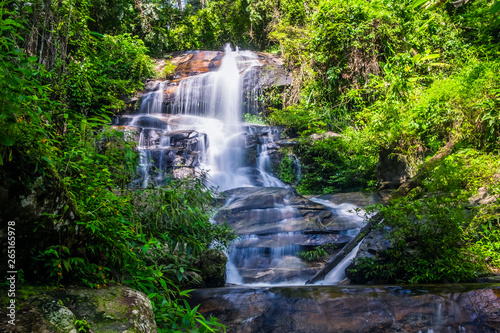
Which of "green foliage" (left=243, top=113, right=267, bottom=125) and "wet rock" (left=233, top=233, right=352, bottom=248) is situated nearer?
"wet rock" (left=233, top=233, right=352, bottom=248)

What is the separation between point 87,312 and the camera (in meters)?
1.87

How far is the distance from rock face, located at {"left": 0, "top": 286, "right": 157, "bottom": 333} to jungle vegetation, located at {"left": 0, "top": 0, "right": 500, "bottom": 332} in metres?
0.15

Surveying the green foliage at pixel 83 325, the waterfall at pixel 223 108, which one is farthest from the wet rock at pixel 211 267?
the waterfall at pixel 223 108

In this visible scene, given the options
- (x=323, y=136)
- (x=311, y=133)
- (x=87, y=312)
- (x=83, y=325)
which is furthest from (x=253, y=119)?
(x=83, y=325)

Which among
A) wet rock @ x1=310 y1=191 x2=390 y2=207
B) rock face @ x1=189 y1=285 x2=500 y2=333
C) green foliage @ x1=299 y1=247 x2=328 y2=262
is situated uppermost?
wet rock @ x1=310 y1=191 x2=390 y2=207

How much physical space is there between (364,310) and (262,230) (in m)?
3.86

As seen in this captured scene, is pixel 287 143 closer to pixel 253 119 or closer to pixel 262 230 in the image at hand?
pixel 253 119

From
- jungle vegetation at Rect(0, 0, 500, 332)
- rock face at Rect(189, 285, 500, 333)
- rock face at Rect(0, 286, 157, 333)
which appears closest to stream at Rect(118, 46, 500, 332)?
rock face at Rect(189, 285, 500, 333)

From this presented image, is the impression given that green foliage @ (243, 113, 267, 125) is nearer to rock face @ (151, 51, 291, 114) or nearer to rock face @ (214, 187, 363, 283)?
rock face @ (151, 51, 291, 114)

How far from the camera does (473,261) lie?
4801mm

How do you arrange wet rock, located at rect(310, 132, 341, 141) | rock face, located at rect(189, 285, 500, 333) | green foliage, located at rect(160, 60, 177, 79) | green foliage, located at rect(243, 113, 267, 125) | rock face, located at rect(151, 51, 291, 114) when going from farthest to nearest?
green foliage, located at rect(160, 60, 177, 79), rock face, located at rect(151, 51, 291, 114), green foliage, located at rect(243, 113, 267, 125), wet rock, located at rect(310, 132, 341, 141), rock face, located at rect(189, 285, 500, 333)

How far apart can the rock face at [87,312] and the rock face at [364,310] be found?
1872mm

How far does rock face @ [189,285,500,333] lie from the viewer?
3496 mm

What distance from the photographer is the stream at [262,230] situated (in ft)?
11.8
